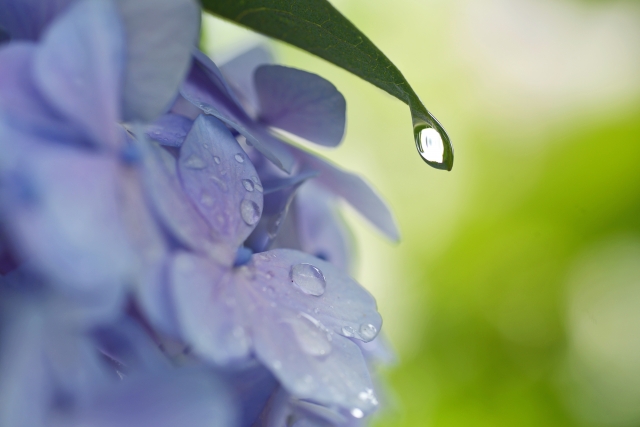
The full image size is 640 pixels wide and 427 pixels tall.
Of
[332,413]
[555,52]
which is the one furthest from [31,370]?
[555,52]

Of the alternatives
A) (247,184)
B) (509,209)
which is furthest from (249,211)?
(509,209)

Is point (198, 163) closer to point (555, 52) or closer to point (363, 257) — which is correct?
point (363, 257)

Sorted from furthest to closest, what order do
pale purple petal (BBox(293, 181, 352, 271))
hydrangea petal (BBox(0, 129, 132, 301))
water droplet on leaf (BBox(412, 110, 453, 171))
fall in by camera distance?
pale purple petal (BBox(293, 181, 352, 271)), water droplet on leaf (BBox(412, 110, 453, 171)), hydrangea petal (BBox(0, 129, 132, 301))

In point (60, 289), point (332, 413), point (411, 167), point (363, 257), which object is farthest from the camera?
point (411, 167)

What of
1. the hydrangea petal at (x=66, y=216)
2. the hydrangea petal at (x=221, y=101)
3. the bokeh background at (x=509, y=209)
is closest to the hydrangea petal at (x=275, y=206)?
the hydrangea petal at (x=221, y=101)

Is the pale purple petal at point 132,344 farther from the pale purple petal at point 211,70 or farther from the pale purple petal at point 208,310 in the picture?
the pale purple petal at point 211,70

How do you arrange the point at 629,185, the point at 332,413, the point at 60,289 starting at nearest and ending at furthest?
the point at 60,289
the point at 332,413
the point at 629,185

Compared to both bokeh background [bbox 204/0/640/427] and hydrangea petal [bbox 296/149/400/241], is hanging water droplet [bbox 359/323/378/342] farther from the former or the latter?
bokeh background [bbox 204/0/640/427]

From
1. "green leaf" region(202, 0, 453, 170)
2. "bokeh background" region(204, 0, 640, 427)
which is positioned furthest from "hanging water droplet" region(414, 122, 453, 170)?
"bokeh background" region(204, 0, 640, 427)
